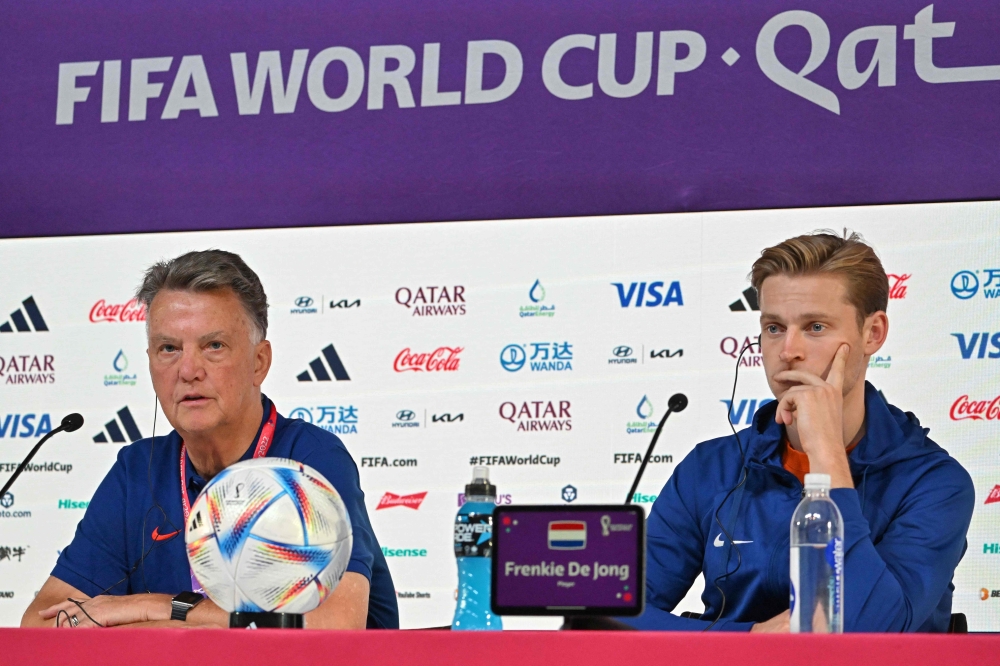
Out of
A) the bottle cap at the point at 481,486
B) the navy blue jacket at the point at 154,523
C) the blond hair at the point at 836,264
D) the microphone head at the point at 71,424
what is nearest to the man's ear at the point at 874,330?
the blond hair at the point at 836,264

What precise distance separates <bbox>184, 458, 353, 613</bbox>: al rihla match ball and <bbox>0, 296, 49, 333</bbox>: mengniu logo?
2.84 meters

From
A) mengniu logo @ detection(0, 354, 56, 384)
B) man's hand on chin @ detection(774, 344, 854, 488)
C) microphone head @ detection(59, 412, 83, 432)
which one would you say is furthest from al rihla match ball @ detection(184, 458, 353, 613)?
mengniu logo @ detection(0, 354, 56, 384)

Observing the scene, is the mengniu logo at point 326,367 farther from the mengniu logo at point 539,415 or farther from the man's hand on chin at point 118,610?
the man's hand on chin at point 118,610

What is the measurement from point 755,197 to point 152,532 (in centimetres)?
209

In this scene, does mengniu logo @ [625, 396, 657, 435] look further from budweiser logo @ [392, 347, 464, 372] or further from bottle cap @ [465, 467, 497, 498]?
bottle cap @ [465, 467, 497, 498]

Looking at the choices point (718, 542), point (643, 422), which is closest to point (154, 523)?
point (718, 542)

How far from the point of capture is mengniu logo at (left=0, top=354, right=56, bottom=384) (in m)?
4.16

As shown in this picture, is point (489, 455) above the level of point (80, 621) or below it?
above

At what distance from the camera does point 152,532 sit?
268cm

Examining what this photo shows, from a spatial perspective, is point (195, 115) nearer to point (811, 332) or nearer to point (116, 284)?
point (116, 284)

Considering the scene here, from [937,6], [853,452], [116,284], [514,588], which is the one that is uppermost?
[937,6]

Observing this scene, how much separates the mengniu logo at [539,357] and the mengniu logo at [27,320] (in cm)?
160

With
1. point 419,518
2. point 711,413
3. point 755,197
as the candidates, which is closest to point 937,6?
point 755,197

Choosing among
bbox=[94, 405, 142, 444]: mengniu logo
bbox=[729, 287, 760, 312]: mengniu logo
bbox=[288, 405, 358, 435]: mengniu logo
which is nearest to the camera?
bbox=[729, 287, 760, 312]: mengniu logo
